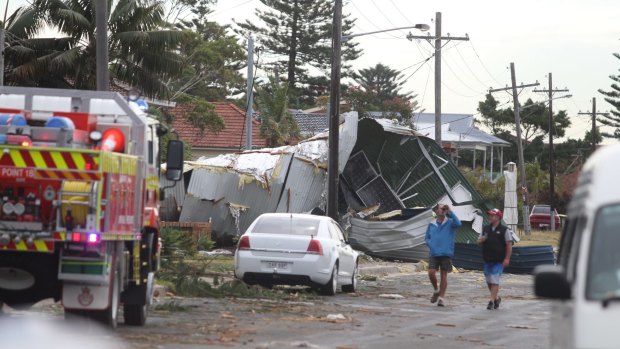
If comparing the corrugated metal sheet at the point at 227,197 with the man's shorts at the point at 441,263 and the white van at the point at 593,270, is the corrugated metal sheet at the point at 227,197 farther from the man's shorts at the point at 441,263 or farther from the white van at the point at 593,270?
the white van at the point at 593,270

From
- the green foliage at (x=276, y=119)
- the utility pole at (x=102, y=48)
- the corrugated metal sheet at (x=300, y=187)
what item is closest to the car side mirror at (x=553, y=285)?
the utility pole at (x=102, y=48)

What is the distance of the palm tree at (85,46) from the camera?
33281 millimetres

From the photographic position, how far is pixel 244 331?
14.8 m

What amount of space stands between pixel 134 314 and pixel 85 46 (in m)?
20.9

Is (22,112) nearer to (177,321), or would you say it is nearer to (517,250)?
(177,321)

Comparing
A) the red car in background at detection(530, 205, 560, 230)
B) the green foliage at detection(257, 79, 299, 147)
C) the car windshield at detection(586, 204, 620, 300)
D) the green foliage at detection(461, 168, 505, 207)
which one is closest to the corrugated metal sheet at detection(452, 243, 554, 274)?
the green foliage at detection(257, 79, 299, 147)

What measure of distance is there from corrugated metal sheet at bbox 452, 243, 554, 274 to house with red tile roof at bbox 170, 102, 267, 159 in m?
24.6

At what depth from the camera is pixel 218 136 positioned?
6153 cm

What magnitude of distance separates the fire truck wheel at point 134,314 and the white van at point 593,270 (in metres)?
7.92

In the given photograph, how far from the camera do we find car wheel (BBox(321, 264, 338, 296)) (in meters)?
21.5

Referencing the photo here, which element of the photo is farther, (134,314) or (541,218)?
(541,218)

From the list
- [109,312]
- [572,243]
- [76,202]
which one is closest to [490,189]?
[109,312]

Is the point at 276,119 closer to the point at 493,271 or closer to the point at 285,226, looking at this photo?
the point at 285,226

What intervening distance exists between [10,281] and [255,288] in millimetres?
7966
